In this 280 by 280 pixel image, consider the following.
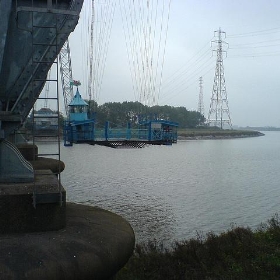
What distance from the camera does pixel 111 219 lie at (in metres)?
9.57

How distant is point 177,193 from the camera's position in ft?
92.4

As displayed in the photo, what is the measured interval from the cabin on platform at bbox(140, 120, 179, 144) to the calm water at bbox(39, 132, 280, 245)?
13.6ft

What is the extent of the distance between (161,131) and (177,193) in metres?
9.80

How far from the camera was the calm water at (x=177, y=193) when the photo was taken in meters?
20.2

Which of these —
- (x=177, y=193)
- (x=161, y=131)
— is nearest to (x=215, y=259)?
(x=161, y=131)

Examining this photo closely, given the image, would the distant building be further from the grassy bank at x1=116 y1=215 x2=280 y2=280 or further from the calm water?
the calm water

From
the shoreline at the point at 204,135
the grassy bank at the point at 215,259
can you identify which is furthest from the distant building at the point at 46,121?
the shoreline at the point at 204,135

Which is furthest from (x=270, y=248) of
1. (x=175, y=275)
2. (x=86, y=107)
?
(x=86, y=107)

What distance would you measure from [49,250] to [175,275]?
5.39m

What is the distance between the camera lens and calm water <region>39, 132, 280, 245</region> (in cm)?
2017

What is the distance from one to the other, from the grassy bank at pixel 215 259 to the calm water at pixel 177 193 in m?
3.58

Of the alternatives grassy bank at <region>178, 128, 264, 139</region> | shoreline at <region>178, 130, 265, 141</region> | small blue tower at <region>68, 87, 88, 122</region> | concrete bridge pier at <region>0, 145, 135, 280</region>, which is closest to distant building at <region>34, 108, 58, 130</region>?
concrete bridge pier at <region>0, 145, 135, 280</region>

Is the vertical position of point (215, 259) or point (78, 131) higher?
point (78, 131)

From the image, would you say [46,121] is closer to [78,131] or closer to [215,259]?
[78,131]
